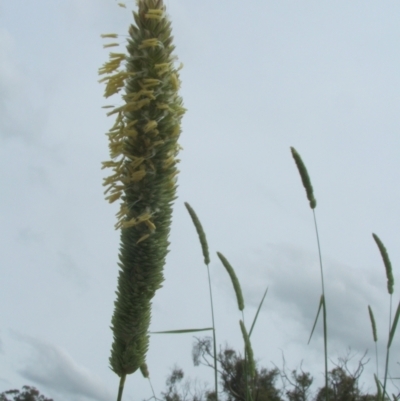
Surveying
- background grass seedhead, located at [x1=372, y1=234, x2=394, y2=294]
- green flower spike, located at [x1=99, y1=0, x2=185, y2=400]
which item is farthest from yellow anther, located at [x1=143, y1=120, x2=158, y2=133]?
background grass seedhead, located at [x1=372, y1=234, x2=394, y2=294]

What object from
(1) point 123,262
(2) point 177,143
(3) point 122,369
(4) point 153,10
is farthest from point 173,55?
(3) point 122,369

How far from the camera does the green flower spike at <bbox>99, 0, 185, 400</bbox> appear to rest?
9.55ft

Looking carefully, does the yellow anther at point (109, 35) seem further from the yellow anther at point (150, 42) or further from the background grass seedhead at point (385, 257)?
the background grass seedhead at point (385, 257)

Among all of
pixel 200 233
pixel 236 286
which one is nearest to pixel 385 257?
pixel 236 286

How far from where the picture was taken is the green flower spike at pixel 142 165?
115 inches

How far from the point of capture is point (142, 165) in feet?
9.42

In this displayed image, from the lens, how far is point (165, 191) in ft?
9.80

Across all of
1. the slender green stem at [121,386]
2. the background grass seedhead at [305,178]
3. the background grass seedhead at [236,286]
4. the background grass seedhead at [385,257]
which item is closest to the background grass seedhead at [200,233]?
the background grass seedhead at [236,286]

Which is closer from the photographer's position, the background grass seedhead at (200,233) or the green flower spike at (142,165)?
the green flower spike at (142,165)

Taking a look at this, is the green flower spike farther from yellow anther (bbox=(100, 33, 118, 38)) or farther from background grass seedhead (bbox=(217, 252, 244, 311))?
background grass seedhead (bbox=(217, 252, 244, 311))

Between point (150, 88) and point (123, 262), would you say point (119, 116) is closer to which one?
point (150, 88)

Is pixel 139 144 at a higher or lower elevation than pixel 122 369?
higher

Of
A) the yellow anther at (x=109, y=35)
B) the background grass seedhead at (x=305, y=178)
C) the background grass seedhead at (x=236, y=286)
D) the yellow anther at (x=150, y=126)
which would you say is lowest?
the background grass seedhead at (x=236, y=286)

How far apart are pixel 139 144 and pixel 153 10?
70cm
